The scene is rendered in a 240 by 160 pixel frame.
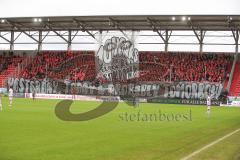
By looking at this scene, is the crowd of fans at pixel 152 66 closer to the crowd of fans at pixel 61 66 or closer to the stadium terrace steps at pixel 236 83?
the crowd of fans at pixel 61 66

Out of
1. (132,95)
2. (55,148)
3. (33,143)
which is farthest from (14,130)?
(132,95)

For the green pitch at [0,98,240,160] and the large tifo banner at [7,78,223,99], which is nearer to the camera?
the green pitch at [0,98,240,160]

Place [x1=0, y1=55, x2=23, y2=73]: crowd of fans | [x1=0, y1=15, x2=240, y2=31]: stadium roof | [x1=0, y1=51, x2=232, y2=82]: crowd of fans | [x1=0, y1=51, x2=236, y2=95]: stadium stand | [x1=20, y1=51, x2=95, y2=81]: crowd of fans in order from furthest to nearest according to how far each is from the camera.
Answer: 1. [x1=0, y1=55, x2=23, y2=73]: crowd of fans
2. [x1=20, y1=51, x2=95, y2=81]: crowd of fans
3. [x1=0, y1=51, x2=232, y2=82]: crowd of fans
4. [x1=0, y1=51, x2=236, y2=95]: stadium stand
5. [x1=0, y1=15, x2=240, y2=31]: stadium roof

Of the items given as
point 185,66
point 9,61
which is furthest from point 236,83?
point 9,61

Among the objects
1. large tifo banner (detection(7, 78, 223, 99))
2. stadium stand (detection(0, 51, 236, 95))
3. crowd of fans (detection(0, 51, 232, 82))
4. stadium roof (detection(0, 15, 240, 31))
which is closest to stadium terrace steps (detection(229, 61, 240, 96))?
stadium stand (detection(0, 51, 236, 95))

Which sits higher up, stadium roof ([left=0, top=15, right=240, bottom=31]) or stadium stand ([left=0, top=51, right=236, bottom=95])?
stadium roof ([left=0, top=15, right=240, bottom=31])

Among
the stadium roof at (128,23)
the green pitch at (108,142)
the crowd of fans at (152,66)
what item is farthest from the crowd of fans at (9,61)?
the green pitch at (108,142)

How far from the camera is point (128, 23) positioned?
68.2 metres

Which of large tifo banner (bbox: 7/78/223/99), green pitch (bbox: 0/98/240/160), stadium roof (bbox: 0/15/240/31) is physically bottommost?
green pitch (bbox: 0/98/240/160)

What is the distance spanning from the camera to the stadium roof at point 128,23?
63.3 meters

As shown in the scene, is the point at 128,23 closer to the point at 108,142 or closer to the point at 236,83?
the point at 236,83

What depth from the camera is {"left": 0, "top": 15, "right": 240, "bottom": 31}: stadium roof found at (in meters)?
63.3

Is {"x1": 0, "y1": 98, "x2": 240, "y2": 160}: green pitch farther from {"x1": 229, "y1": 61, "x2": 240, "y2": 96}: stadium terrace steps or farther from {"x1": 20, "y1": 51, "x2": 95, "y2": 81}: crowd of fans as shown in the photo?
{"x1": 20, "y1": 51, "x2": 95, "y2": 81}: crowd of fans

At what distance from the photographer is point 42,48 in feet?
272
